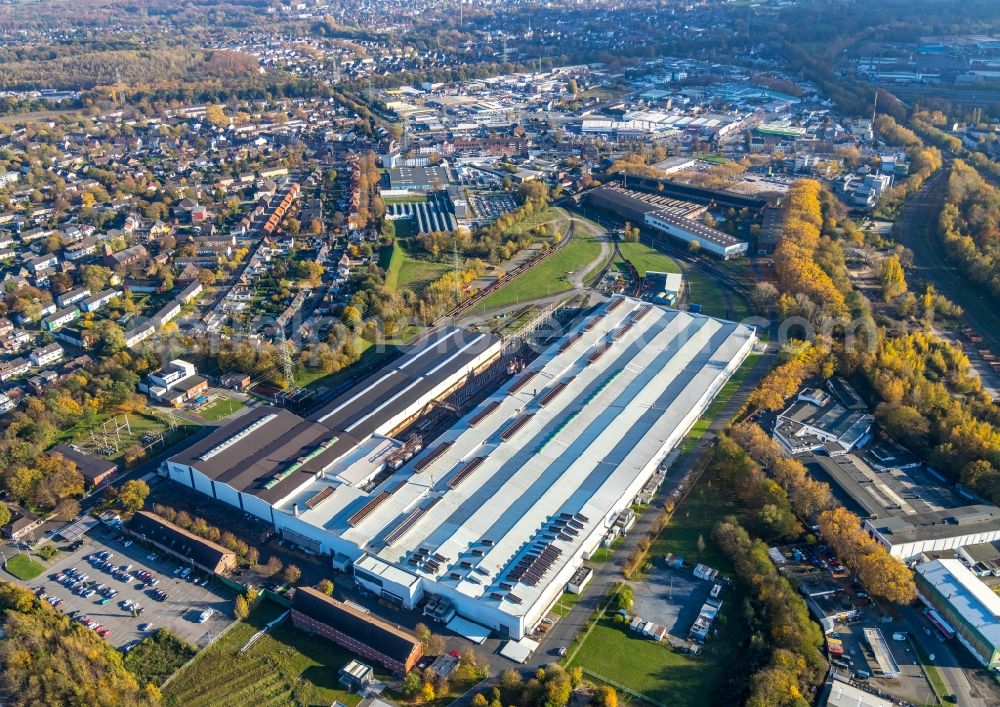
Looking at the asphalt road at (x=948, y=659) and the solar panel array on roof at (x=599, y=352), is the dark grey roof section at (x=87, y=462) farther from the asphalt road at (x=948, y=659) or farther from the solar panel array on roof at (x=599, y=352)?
the asphalt road at (x=948, y=659)

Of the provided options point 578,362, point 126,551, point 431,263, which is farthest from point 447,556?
point 431,263

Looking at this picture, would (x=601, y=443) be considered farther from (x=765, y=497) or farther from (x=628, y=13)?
(x=628, y=13)

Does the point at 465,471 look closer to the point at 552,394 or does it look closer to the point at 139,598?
the point at 552,394

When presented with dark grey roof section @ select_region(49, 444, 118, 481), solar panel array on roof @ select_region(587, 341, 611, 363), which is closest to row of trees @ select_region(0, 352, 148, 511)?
dark grey roof section @ select_region(49, 444, 118, 481)

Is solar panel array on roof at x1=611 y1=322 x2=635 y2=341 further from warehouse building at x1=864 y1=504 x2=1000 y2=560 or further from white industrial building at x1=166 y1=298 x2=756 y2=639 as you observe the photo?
warehouse building at x1=864 y1=504 x2=1000 y2=560

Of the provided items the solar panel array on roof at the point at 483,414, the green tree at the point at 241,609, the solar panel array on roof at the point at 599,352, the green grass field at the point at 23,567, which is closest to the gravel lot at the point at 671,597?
the solar panel array on roof at the point at 483,414

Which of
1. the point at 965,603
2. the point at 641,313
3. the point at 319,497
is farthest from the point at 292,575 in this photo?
the point at 641,313
